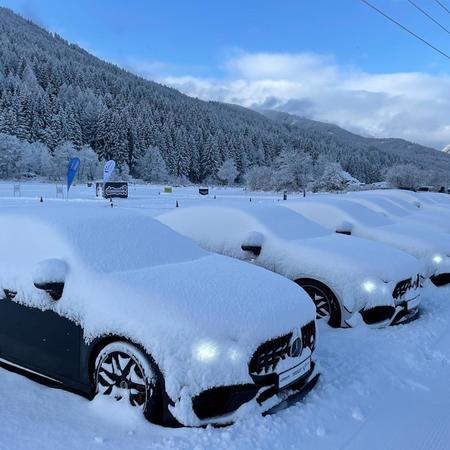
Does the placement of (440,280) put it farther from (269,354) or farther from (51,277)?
(51,277)

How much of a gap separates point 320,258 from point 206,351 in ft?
9.43

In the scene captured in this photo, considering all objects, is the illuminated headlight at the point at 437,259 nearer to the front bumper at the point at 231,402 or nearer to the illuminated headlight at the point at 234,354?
the front bumper at the point at 231,402

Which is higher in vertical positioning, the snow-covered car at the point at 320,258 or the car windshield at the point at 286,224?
the car windshield at the point at 286,224

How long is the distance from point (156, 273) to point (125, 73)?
166123mm

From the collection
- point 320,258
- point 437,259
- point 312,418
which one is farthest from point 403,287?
point 312,418

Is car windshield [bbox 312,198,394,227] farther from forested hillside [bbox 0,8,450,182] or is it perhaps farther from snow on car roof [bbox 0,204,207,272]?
forested hillside [bbox 0,8,450,182]

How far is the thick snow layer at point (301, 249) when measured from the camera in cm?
527

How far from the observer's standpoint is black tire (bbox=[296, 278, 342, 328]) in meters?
5.20

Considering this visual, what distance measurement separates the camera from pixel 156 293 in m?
3.34

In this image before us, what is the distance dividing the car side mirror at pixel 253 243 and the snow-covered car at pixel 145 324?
1.41 metres

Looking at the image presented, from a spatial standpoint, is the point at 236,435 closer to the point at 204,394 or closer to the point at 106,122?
the point at 204,394

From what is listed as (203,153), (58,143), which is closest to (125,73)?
(203,153)

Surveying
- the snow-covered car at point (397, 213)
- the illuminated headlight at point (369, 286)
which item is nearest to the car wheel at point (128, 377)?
the illuminated headlight at point (369, 286)

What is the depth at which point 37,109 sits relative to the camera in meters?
87.3
